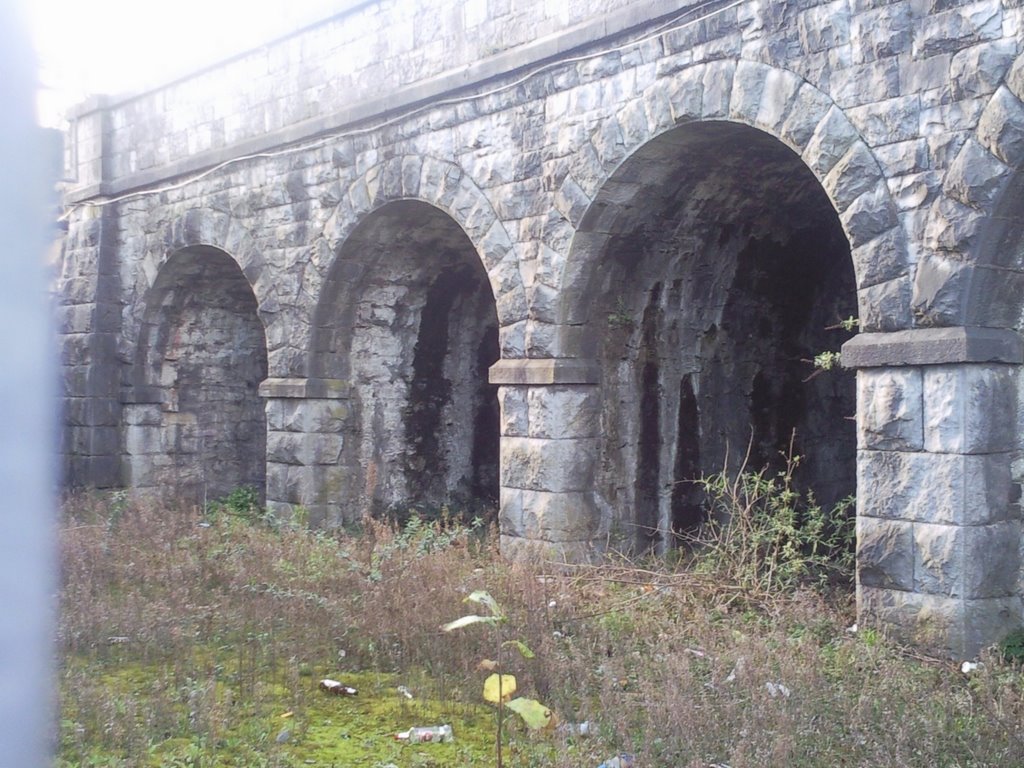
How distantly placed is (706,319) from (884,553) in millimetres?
2928

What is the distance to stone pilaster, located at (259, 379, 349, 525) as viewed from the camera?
Result: 9039 millimetres

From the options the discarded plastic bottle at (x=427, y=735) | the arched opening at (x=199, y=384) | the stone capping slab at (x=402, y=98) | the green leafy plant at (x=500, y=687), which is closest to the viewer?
the green leafy plant at (x=500, y=687)

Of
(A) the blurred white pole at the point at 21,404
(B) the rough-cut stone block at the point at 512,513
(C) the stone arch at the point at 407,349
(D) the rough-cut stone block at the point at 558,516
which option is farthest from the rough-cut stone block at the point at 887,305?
(A) the blurred white pole at the point at 21,404

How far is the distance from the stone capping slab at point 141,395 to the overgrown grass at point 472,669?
13.7ft

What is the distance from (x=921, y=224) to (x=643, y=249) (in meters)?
2.40

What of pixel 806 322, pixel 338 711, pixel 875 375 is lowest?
pixel 338 711

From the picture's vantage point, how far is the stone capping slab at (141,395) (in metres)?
11.1

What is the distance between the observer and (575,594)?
5918 mm

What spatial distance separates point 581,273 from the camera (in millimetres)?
7043

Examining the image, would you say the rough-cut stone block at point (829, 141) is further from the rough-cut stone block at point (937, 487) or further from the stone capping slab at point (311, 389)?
the stone capping slab at point (311, 389)

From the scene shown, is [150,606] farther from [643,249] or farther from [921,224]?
[921,224]

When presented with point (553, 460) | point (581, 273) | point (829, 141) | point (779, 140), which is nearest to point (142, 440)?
point (553, 460)

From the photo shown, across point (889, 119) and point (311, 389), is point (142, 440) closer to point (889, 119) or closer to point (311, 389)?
point (311, 389)

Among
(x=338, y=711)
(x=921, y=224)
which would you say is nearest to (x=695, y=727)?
(x=338, y=711)
